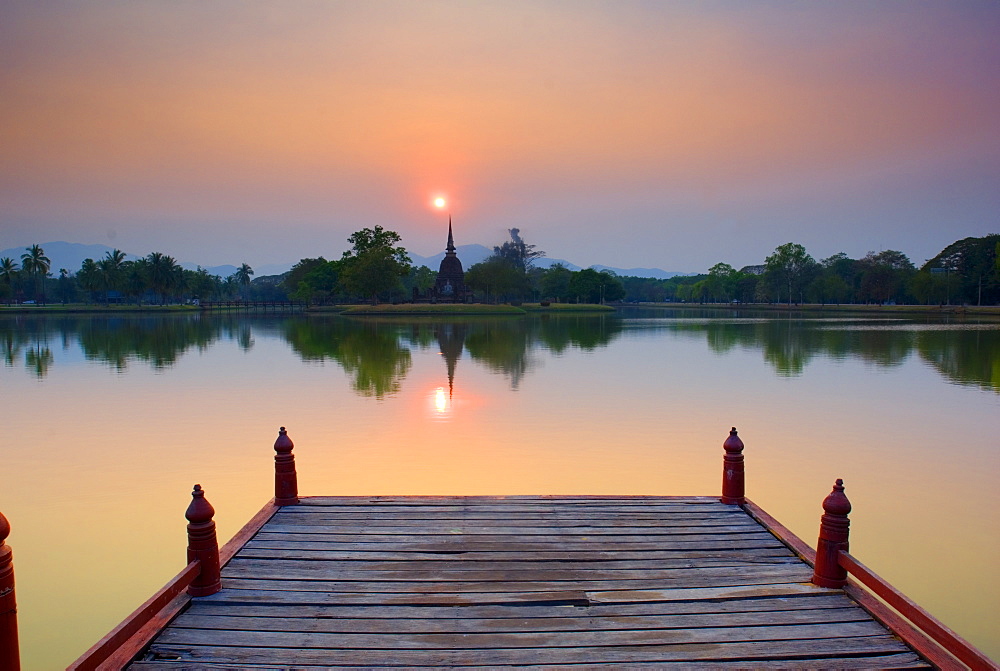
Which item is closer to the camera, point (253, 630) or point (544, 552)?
point (253, 630)

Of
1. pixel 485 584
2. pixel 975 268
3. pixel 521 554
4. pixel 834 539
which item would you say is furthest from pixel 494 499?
pixel 975 268

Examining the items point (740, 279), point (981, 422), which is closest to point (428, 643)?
point (981, 422)

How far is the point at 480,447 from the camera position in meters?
13.1

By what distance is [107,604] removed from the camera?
275 inches

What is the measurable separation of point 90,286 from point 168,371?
106 metres

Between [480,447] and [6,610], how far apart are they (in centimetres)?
972

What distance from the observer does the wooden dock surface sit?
4.55 m

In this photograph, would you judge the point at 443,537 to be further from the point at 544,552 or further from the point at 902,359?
the point at 902,359

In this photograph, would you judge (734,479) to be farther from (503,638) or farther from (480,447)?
(480,447)

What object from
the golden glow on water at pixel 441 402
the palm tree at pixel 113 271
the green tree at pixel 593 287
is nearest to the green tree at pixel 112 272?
the palm tree at pixel 113 271

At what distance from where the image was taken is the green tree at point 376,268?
84.9m

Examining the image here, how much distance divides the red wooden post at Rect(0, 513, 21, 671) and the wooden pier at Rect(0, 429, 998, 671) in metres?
0.44

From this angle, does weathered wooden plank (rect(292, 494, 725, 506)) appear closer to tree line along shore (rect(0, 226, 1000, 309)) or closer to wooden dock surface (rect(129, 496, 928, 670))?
wooden dock surface (rect(129, 496, 928, 670))

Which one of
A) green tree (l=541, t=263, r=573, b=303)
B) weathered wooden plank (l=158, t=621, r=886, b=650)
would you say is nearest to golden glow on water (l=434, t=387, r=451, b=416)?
weathered wooden plank (l=158, t=621, r=886, b=650)
